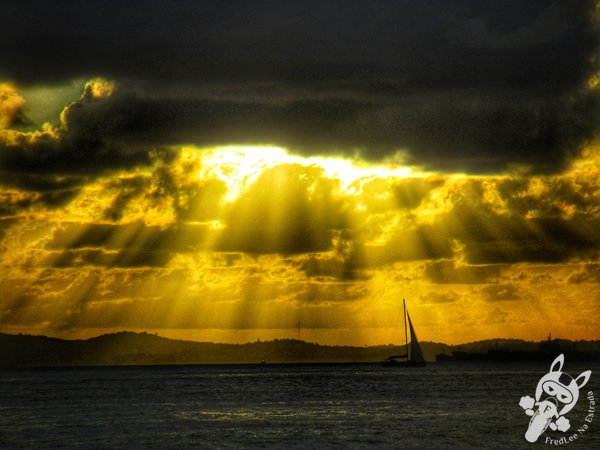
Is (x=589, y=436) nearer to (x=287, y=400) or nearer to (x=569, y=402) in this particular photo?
(x=569, y=402)

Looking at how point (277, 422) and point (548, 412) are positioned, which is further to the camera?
point (548, 412)

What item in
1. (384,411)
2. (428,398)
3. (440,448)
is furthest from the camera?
(428,398)

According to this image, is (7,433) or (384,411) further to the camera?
(384,411)

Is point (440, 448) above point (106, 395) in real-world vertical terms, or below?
below

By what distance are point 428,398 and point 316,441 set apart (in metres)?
73.7

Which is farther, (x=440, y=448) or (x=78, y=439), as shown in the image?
(x=78, y=439)

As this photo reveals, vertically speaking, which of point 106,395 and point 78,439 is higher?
point 106,395

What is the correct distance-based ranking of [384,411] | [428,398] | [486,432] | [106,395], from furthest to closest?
[106,395] < [428,398] < [384,411] < [486,432]

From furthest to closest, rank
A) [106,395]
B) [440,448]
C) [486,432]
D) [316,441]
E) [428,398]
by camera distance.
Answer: [106,395] < [428,398] < [486,432] < [316,441] < [440,448]

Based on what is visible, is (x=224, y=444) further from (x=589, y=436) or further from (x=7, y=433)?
(x=589, y=436)

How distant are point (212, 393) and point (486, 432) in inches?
3978

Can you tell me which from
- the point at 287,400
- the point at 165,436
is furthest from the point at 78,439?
the point at 287,400

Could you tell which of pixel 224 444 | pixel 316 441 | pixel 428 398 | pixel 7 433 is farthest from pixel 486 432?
pixel 428 398

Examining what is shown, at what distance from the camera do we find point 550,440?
93.4m
